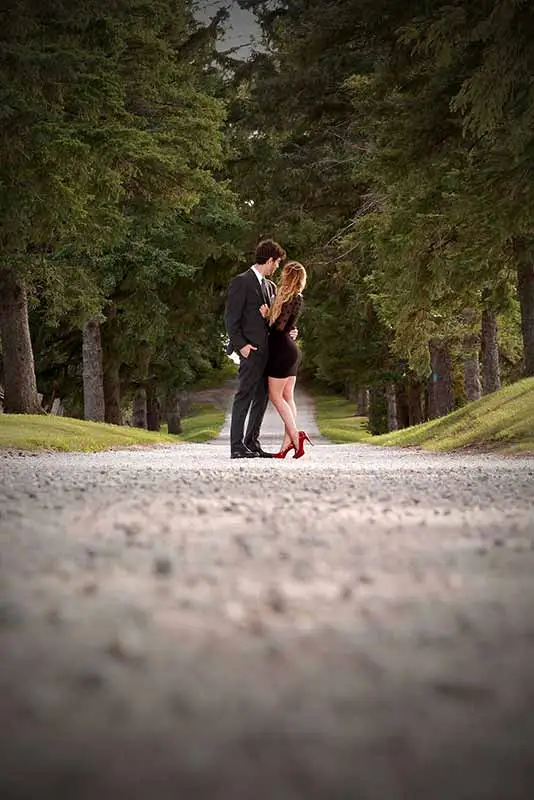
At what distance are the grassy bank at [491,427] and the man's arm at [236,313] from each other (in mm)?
3925

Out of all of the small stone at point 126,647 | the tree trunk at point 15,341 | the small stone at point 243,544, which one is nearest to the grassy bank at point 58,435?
the tree trunk at point 15,341

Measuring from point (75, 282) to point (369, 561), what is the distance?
1973 centimetres

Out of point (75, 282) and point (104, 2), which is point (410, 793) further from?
point (75, 282)

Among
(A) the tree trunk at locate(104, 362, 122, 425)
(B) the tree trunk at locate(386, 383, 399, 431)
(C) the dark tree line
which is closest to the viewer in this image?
(C) the dark tree line

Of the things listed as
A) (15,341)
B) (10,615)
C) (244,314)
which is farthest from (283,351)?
(15,341)

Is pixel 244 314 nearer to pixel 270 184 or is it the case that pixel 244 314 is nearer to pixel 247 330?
pixel 247 330

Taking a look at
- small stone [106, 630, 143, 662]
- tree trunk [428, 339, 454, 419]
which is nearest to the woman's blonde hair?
small stone [106, 630, 143, 662]

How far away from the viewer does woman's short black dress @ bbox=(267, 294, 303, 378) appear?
439 inches

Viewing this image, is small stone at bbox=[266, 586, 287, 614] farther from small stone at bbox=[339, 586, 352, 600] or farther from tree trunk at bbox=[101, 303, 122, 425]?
tree trunk at bbox=[101, 303, 122, 425]

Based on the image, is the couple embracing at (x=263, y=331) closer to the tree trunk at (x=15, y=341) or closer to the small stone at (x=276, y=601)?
the small stone at (x=276, y=601)

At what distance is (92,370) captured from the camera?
86.9 feet

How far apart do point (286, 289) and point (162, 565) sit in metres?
8.01

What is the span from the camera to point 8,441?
14133 millimetres

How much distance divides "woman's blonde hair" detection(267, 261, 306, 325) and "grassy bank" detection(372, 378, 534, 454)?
3.60 m
